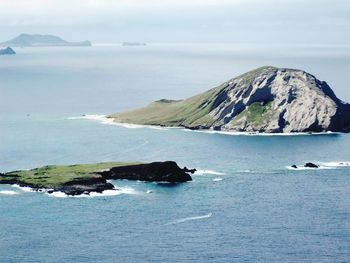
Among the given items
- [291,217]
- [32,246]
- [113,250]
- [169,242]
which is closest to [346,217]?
[291,217]

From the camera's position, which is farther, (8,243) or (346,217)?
(346,217)

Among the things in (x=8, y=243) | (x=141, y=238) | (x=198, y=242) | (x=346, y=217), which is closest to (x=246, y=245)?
(x=198, y=242)

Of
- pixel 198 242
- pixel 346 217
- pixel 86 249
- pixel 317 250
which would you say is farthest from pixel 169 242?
pixel 346 217

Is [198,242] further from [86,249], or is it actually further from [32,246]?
[32,246]

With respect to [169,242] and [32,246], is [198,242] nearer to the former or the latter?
[169,242]

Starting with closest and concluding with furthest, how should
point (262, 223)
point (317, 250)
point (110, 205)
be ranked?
point (317, 250) < point (262, 223) < point (110, 205)

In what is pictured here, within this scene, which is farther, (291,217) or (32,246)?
(291,217)

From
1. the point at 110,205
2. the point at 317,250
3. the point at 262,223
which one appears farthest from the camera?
the point at 110,205
